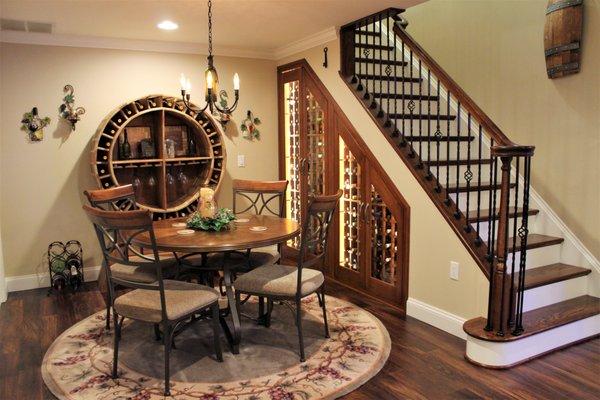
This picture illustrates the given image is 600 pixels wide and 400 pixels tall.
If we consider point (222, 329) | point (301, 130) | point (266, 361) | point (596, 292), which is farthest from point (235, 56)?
point (596, 292)

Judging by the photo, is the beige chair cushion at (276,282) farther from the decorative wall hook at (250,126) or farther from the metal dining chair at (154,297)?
the decorative wall hook at (250,126)

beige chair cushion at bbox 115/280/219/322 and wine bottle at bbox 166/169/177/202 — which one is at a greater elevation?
wine bottle at bbox 166/169/177/202

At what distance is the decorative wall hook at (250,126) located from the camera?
5.25 m

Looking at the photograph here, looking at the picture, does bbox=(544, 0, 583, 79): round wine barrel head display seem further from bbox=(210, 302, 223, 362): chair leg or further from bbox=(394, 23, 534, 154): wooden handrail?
bbox=(210, 302, 223, 362): chair leg

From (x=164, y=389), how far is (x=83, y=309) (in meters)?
1.65

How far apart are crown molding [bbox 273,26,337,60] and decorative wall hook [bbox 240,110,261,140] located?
27.3 inches

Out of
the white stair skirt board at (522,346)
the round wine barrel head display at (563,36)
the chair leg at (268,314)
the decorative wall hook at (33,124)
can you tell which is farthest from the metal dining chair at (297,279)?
the decorative wall hook at (33,124)

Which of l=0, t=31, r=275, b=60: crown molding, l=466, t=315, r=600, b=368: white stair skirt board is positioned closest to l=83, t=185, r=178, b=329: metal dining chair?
l=0, t=31, r=275, b=60: crown molding

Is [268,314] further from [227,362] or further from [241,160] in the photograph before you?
[241,160]

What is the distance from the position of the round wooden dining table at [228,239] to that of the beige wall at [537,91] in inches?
81.2

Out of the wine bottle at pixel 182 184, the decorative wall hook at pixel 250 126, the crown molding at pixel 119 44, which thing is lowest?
the wine bottle at pixel 182 184

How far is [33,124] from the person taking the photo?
4.30 meters

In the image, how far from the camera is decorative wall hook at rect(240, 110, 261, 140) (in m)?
5.25

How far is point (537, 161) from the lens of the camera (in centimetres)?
388
